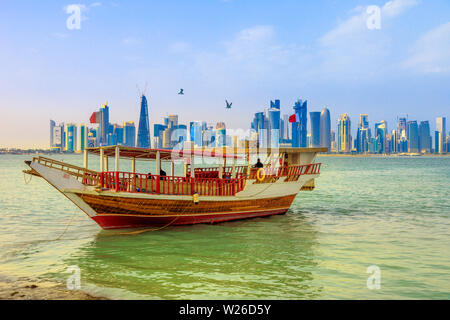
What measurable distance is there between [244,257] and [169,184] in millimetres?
4528

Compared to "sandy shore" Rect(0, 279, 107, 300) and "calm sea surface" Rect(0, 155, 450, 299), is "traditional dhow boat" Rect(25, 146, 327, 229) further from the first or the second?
"sandy shore" Rect(0, 279, 107, 300)

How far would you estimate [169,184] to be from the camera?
1362cm

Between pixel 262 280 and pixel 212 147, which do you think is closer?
pixel 262 280

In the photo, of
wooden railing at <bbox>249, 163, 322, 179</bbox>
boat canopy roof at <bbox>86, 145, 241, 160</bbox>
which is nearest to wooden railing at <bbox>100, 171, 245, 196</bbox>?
boat canopy roof at <bbox>86, 145, 241, 160</bbox>

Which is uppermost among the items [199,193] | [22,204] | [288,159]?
[288,159]

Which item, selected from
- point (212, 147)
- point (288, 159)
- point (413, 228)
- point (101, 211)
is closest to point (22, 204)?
point (101, 211)

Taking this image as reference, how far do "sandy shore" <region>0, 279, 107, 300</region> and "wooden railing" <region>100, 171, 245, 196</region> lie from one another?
475cm

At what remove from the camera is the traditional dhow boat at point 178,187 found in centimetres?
1214

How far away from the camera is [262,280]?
8477 mm

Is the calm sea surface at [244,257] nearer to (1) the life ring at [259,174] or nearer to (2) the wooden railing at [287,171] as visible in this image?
(1) the life ring at [259,174]

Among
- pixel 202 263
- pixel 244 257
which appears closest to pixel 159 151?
pixel 202 263

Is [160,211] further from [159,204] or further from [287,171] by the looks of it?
[287,171]

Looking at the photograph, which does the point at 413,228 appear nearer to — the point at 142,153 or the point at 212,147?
the point at 212,147
